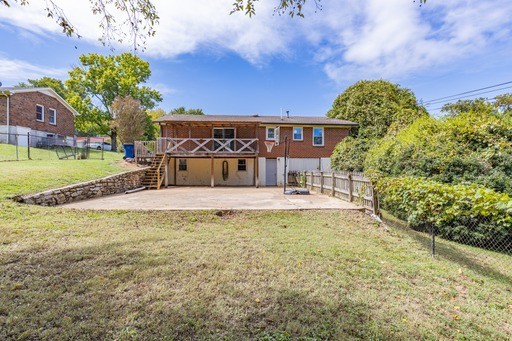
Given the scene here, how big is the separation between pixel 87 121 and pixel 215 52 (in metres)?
22.6

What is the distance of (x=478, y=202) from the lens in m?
5.07

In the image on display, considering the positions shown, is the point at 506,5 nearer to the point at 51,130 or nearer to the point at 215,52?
the point at 215,52

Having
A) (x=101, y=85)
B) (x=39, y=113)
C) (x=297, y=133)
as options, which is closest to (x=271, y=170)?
(x=297, y=133)

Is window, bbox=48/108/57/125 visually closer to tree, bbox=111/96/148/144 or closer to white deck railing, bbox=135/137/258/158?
tree, bbox=111/96/148/144

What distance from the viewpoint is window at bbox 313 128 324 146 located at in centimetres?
1988

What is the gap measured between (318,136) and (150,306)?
1836 cm

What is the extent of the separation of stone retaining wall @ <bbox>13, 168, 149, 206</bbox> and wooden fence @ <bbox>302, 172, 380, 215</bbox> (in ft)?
32.2

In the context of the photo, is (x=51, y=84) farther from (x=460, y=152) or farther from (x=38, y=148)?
(x=460, y=152)

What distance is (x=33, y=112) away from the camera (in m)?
21.6

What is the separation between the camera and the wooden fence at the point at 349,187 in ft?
26.8

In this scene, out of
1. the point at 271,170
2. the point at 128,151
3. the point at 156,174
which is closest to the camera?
the point at 156,174

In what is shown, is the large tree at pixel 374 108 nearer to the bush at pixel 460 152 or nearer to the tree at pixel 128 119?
the bush at pixel 460 152

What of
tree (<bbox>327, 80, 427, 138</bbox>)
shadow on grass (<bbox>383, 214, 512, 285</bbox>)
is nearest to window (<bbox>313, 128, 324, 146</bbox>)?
tree (<bbox>327, 80, 427, 138</bbox>)

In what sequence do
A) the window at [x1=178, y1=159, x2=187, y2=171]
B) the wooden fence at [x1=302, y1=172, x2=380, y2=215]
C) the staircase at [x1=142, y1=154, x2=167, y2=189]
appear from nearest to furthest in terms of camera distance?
1. the wooden fence at [x1=302, y1=172, x2=380, y2=215]
2. the staircase at [x1=142, y1=154, x2=167, y2=189]
3. the window at [x1=178, y1=159, x2=187, y2=171]
